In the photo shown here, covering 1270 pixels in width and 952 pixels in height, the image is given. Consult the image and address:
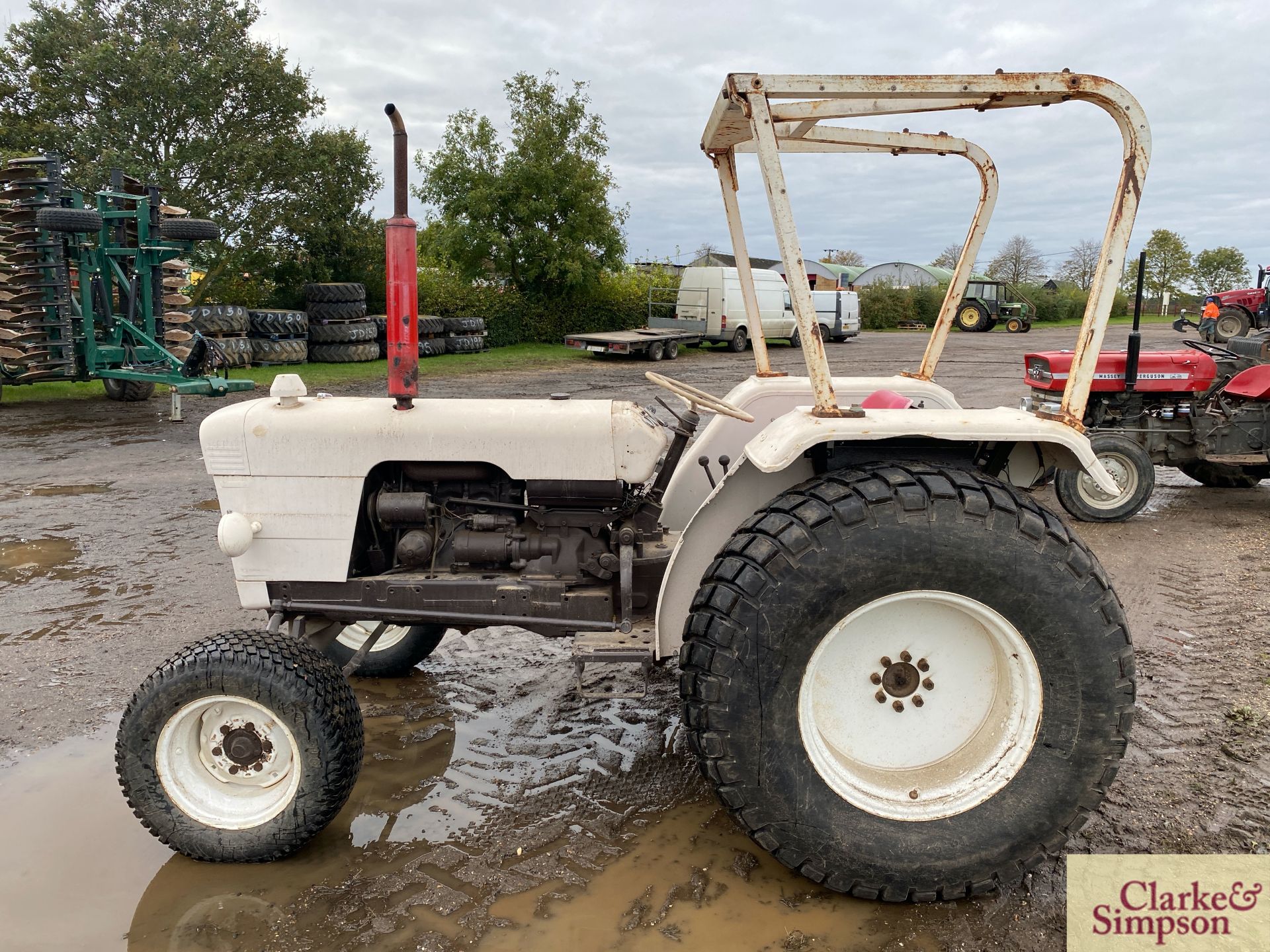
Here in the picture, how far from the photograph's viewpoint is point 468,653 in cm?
429

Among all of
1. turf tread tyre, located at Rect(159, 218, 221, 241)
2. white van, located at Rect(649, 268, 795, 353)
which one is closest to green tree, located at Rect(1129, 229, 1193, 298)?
white van, located at Rect(649, 268, 795, 353)

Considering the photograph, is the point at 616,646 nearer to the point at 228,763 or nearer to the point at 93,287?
the point at 228,763

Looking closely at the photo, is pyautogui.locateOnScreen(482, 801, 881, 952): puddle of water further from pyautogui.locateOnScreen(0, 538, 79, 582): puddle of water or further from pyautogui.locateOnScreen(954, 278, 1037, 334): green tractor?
pyautogui.locateOnScreen(954, 278, 1037, 334): green tractor

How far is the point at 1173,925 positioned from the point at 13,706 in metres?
4.26

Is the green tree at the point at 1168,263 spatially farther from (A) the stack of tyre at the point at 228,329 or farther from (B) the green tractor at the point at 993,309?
(A) the stack of tyre at the point at 228,329

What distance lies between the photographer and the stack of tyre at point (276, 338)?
1623 centimetres

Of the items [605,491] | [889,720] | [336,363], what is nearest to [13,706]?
[605,491]

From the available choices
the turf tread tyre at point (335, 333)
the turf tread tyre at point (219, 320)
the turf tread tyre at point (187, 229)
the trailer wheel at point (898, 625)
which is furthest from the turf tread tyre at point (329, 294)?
Answer: the trailer wheel at point (898, 625)

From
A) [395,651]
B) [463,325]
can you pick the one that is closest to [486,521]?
[395,651]

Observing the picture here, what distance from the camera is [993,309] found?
3052 centimetres

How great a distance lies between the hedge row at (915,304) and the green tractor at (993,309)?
11.2 feet

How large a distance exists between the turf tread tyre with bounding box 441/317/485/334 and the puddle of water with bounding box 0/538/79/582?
585 inches

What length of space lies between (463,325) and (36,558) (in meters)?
15.9

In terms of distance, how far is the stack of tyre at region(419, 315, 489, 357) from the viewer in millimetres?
19734
